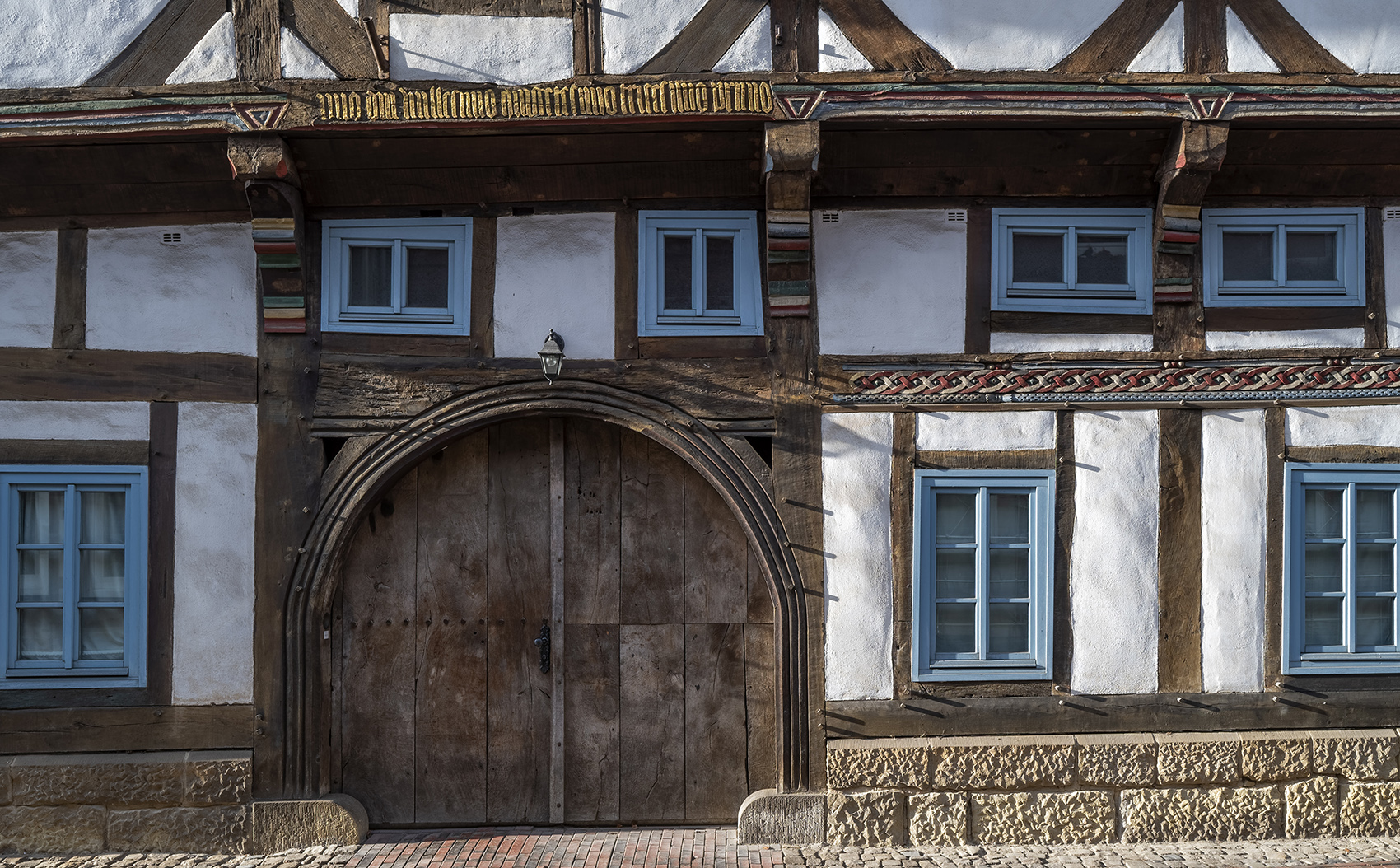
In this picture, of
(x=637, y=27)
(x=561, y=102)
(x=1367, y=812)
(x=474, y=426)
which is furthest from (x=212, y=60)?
(x=1367, y=812)

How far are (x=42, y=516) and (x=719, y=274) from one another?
392cm

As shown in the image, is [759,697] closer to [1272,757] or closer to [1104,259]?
[1272,757]

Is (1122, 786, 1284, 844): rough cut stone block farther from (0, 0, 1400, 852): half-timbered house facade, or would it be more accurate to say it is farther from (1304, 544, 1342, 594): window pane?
(1304, 544, 1342, 594): window pane

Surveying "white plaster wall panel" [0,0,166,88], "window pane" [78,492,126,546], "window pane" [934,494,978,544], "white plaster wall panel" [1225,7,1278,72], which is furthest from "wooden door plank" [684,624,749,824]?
"white plaster wall panel" [0,0,166,88]

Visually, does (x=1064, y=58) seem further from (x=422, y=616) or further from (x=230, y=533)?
(x=230, y=533)

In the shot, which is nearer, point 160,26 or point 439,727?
point 160,26

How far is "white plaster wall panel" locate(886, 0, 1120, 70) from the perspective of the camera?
16.3 feet

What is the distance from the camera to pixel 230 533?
17.0 feet

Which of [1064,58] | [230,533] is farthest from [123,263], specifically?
[1064,58]

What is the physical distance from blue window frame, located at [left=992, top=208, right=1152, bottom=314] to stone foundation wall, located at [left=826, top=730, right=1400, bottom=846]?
2.37m

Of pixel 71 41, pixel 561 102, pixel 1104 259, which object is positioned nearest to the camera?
pixel 561 102

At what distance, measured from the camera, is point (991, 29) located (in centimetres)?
498

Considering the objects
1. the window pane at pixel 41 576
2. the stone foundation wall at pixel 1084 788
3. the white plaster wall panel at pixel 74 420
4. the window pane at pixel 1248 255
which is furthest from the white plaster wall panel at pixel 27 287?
the window pane at pixel 1248 255

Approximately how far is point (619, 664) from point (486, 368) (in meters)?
1.83
